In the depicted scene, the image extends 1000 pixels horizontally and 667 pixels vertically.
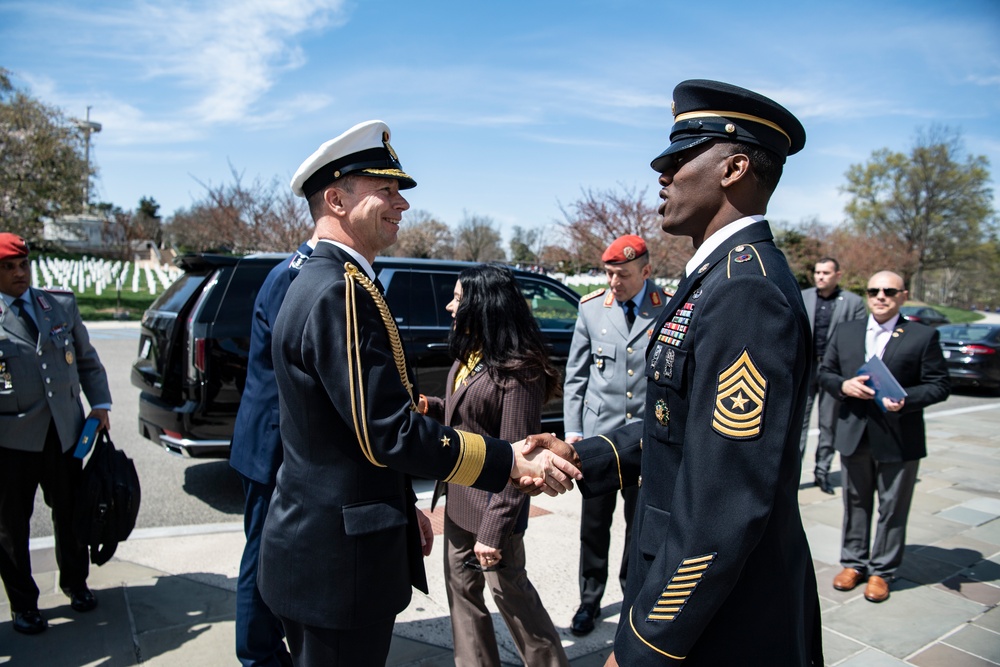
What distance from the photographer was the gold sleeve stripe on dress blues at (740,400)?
145cm

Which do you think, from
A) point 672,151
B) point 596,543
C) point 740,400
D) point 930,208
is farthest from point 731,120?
point 930,208

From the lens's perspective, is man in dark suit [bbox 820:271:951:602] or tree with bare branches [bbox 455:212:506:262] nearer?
man in dark suit [bbox 820:271:951:602]

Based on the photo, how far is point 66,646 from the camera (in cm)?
331

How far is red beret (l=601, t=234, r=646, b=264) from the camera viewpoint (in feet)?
13.1

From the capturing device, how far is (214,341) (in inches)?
204

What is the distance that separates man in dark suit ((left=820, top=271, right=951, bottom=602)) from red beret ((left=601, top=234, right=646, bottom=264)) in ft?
4.78

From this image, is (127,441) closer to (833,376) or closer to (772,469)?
(833,376)

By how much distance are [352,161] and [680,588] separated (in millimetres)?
1580

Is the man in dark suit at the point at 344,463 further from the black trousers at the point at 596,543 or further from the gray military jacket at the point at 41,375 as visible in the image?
the gray military jacket at the point at 41,375

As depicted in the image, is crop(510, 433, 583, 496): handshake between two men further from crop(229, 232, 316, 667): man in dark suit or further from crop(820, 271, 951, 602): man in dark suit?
crop(820, 271, 951, 602): man in dark suit

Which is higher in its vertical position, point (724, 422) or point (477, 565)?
point (724, 422)

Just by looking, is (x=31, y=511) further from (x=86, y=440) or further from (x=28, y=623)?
(x=28, y=623)

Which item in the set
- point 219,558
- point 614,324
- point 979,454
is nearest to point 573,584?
point 614,324

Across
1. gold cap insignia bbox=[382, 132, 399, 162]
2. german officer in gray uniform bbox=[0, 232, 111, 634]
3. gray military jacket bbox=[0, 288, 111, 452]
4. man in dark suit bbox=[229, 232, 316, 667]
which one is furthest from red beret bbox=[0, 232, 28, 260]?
gold cap insignia bbox=[382, 132, 399, 162]
